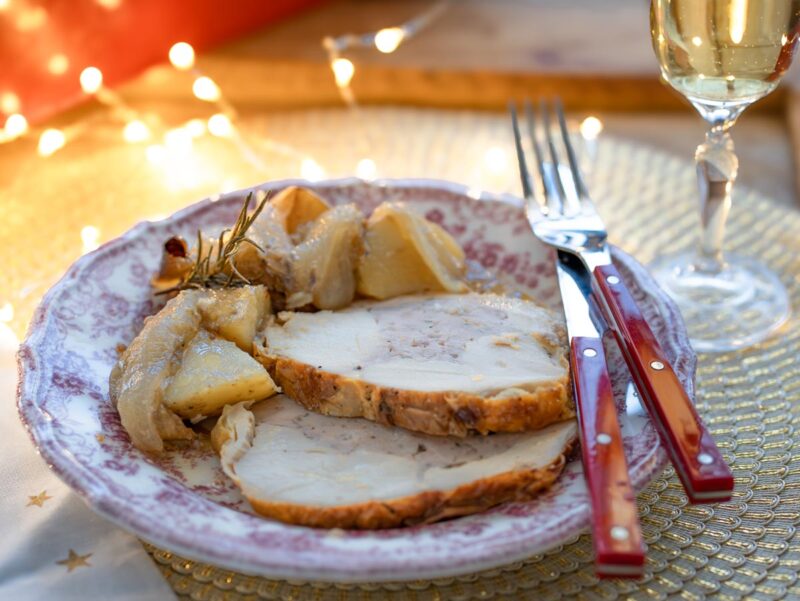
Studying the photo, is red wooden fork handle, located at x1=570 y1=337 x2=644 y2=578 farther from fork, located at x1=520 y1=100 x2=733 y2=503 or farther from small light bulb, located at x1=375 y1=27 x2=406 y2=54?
small light bulb, located at x1=375 y1=27 x2=406 y2=54

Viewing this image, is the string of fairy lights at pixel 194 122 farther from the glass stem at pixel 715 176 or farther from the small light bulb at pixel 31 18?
the glass stem at pixel 715 176

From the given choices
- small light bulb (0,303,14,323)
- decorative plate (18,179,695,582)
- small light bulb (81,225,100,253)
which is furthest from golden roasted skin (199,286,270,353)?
small light bulb (81,225,100,253)

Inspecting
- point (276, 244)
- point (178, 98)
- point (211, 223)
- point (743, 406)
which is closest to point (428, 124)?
point (178, 98)

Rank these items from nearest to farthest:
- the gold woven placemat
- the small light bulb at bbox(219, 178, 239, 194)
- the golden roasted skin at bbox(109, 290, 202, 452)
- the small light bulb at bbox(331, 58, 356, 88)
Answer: the gold woven placemat, the golden roasted skin at bbox(109, 290, 202, 452), the small light bulb at bbox(219, 178, 239, 194), the small light bulb at bbox(331, 58, 356, 88)

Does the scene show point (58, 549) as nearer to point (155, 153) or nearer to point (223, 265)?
point (223, 265)

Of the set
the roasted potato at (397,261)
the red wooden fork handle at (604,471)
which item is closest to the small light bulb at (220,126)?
the roasted potato at (397,261)

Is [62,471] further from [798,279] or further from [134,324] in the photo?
[798,279]

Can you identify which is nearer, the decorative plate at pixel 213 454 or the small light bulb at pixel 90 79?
the decorative plate at pixel 213 454

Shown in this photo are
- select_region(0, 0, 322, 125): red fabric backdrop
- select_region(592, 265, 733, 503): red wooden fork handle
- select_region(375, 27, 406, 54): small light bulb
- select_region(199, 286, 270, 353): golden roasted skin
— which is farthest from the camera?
select_region(375, 27, 406, 54): small light bulb
